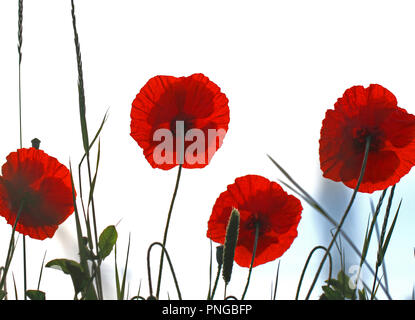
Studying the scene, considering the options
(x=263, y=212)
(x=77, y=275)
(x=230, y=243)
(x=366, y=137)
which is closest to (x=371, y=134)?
(x=366, y=137)

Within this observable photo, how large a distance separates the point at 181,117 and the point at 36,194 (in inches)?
10.4

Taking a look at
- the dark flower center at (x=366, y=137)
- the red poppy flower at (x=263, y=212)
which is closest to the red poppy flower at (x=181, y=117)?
the red poppy flower at (x=263, y=212)

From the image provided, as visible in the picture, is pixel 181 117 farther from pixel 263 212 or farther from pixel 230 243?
pixel 230 243

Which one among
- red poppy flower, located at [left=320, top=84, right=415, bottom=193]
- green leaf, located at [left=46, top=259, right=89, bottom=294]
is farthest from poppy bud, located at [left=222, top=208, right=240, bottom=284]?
red poppy flower, located at [left=320, top=84, right=415, bottom=193]

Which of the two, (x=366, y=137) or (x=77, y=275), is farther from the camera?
(x=366, y=137)

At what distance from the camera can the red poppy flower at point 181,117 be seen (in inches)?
34.0

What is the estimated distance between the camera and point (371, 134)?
896 millimetres

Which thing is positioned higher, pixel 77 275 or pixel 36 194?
pixel 36 194

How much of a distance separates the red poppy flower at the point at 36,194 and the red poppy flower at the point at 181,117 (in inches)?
5.7

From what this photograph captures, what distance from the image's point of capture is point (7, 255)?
67 cm
